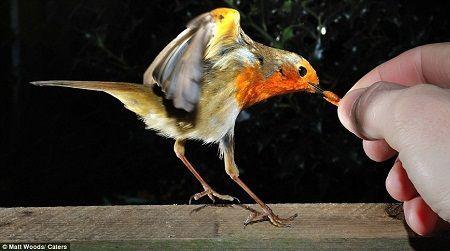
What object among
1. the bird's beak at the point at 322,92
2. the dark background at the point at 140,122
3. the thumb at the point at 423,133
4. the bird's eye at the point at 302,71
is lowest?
the dark background at the point at 140,122

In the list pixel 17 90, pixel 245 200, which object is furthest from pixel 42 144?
pixel 245 200

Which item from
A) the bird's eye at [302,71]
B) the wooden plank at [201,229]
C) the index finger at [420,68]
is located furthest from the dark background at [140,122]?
the wooden plank at [201,229]

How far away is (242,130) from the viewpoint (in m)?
2.85

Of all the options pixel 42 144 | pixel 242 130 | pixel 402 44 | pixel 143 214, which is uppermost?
pixel 402 44

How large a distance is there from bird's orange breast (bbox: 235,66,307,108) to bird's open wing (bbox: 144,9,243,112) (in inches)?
5.5

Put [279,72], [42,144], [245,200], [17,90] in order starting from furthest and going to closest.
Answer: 1. [17,90]
2. [42,144]
3. [245,200]
4. [279,72]

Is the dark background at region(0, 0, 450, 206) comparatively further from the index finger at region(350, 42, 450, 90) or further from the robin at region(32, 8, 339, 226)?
the index finger at region(350, 42, 450, 90)

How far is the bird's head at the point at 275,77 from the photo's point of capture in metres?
1.78

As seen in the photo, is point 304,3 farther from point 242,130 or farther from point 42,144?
point 42,144

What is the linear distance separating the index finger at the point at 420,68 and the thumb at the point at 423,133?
327 mm

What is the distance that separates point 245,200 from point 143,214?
1.67m

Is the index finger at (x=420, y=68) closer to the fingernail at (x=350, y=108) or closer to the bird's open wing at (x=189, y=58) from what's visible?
the fingernail at (x=350, y=108)

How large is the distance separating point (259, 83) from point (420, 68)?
45 centimetres

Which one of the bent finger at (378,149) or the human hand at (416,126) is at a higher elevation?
the human hand at (416,126)
